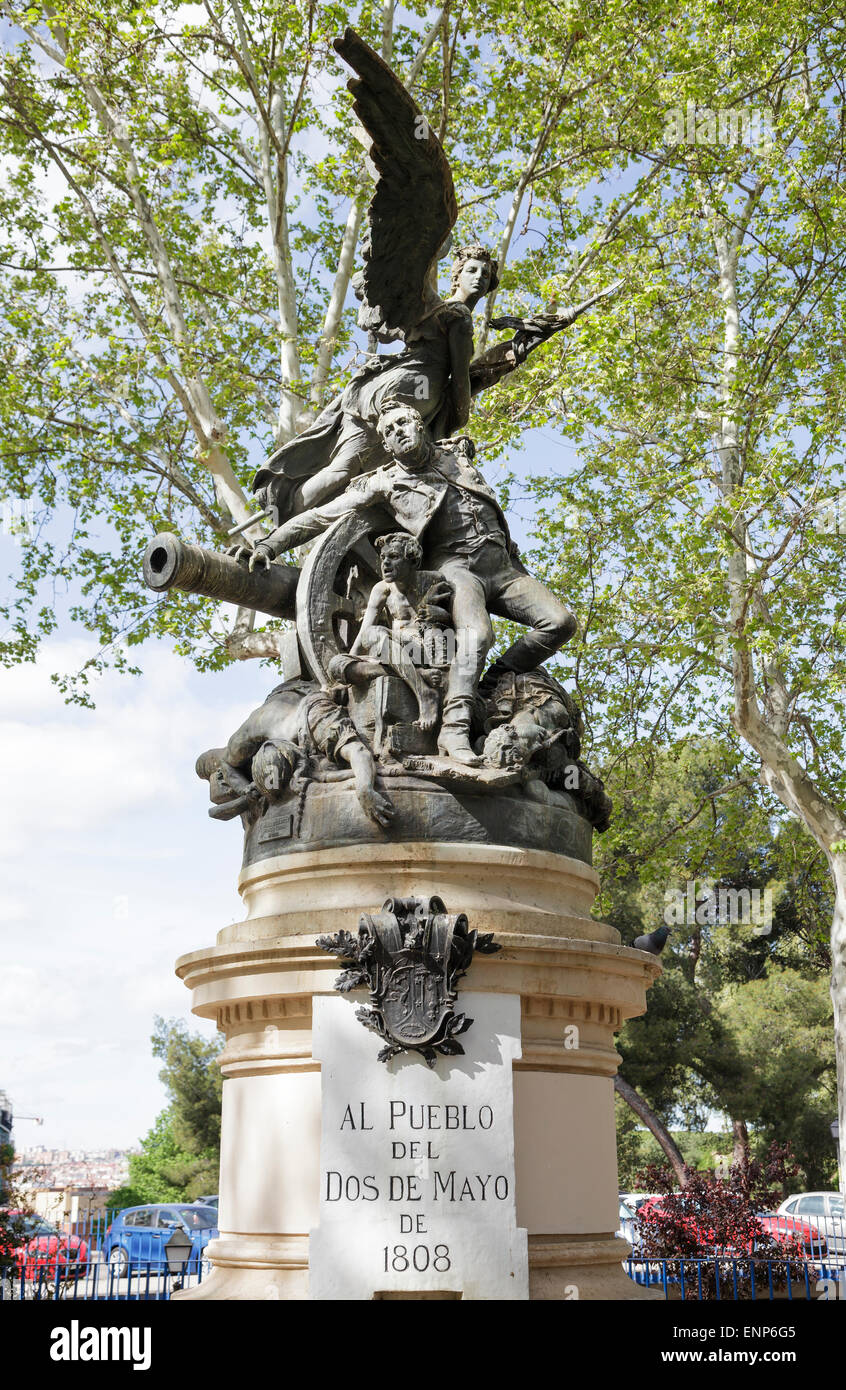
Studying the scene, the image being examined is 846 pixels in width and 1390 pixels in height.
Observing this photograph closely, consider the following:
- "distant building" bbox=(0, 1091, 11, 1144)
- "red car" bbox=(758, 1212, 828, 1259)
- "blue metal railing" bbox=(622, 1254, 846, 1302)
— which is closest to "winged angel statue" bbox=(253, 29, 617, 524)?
"blue metal railing" bbox=(622, 1254, 846, 1302)

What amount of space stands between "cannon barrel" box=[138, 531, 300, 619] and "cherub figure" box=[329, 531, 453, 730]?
0.63 m

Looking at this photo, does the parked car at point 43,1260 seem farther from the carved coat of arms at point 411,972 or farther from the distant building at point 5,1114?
the distant building at point 5,1114

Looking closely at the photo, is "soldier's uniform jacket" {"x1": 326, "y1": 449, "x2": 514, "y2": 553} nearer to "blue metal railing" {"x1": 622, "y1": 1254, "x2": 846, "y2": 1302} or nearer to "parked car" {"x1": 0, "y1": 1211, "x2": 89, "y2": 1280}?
"parked car" {"x1": 0, "y1": 1211, "x2": 89, "y2": 1280}

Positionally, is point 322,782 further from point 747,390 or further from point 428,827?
point 747,390

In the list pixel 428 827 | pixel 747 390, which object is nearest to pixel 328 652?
pixel 428 827

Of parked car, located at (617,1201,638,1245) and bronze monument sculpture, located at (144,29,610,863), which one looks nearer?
bronze monument sculpture, located at (144,29,610,863)

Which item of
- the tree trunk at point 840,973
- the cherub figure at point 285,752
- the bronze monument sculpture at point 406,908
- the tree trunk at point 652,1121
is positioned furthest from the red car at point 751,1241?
the cherub figure at point 285,752

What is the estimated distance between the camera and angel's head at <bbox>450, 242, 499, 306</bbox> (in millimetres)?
8031

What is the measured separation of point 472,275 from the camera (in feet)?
26.4

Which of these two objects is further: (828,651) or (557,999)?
(828,651)

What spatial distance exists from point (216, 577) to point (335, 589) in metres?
0.68

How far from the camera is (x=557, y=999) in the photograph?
559 centimetres
